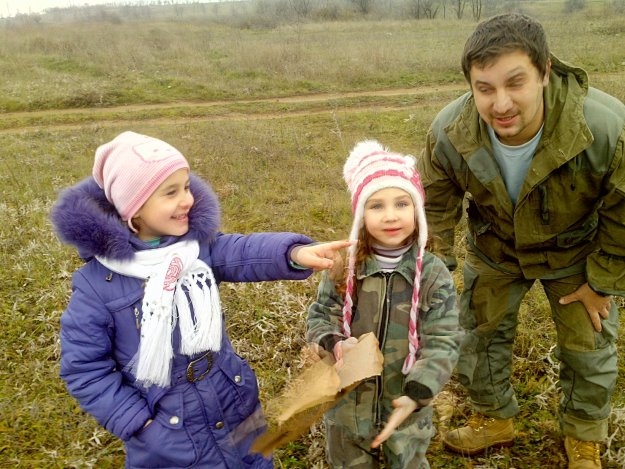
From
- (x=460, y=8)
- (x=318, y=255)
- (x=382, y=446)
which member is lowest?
(x=382, y=446)

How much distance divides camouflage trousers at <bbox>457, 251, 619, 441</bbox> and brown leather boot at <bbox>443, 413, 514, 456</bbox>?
0.06 m

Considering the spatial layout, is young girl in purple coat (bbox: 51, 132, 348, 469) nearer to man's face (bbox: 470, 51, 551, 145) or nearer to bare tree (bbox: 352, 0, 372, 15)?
man's face (bbox: 470, 51, 551, 145)

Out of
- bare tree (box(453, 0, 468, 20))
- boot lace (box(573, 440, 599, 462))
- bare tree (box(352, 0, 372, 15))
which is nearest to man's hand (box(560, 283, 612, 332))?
boot lace (box(573, 440, 599, 462))

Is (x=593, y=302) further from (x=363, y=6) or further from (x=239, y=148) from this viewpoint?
(x=363, y=6)

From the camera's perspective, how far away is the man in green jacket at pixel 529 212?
2111 millimetres

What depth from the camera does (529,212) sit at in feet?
7.70

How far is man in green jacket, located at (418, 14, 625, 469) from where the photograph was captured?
211 cm

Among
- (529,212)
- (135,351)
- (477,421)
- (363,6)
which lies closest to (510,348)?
(477,421)

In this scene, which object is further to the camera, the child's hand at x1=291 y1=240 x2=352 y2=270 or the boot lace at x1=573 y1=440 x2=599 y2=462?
the boot lace at x1=573 y1=440 x2=599 y2=462

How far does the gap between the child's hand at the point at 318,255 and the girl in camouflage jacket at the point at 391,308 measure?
77 mm

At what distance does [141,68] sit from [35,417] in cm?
1509

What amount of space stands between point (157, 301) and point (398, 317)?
0.92 meters

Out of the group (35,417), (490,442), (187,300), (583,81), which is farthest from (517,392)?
(35,417)

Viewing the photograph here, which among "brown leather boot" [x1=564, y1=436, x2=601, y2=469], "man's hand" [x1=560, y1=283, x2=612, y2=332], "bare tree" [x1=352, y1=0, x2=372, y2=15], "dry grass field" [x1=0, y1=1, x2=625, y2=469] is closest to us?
"man's hand" [x1=560, y1=283, x2=612, y2=332]
